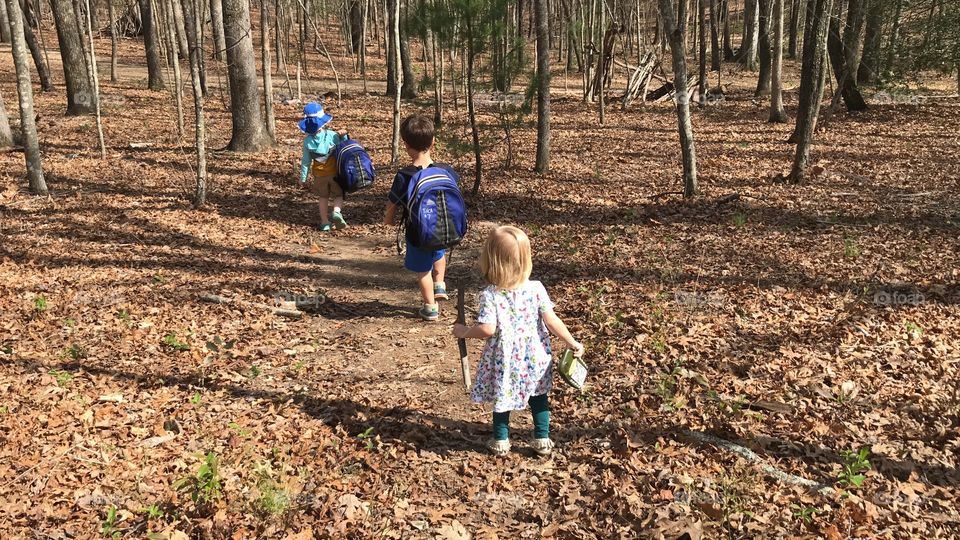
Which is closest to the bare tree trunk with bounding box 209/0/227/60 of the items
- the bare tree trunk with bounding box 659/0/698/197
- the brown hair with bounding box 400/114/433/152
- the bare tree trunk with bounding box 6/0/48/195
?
the bare tree trunk with bounding box 6/0/48/195

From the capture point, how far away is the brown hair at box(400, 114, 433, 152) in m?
5.94

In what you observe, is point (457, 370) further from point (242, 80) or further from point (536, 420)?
point (242, 80)

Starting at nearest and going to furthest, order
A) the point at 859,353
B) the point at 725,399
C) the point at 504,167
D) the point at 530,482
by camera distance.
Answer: the point at 530,482, the point at 725,399, the point at 859,353, the point at 504,167

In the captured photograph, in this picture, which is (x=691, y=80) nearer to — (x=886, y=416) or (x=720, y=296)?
(x=720, y=296)

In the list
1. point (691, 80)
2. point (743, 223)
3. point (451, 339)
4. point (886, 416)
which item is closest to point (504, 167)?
point (743, 223)

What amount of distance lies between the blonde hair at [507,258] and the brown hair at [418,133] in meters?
2.23

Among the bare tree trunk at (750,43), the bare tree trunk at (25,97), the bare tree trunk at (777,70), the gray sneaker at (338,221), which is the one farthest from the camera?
the bare tree trunk at (750,43)

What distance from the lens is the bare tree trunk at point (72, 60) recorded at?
16891 millimetres

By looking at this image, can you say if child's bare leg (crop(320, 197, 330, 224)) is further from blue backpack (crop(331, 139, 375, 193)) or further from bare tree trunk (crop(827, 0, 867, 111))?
bare tree trunk (crop(827, 0, 867, 111))

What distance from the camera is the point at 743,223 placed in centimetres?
965

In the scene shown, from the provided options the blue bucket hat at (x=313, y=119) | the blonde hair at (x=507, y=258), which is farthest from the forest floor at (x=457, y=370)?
the blue bucket hat at (x=313, y=119)

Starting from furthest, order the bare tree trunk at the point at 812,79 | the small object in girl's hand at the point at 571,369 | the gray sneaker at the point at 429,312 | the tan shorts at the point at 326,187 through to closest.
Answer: the bare tree trunk at the point at 812,79
the tan shorts at the point at 326,187
the gray sneaker at the point at 429,312
the small object in girl's hand at the point at 571,369

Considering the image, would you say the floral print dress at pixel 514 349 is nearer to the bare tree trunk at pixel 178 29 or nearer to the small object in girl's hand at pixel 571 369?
the small object in girl's hand at pixel 571 369

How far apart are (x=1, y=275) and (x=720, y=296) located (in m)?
8.10
